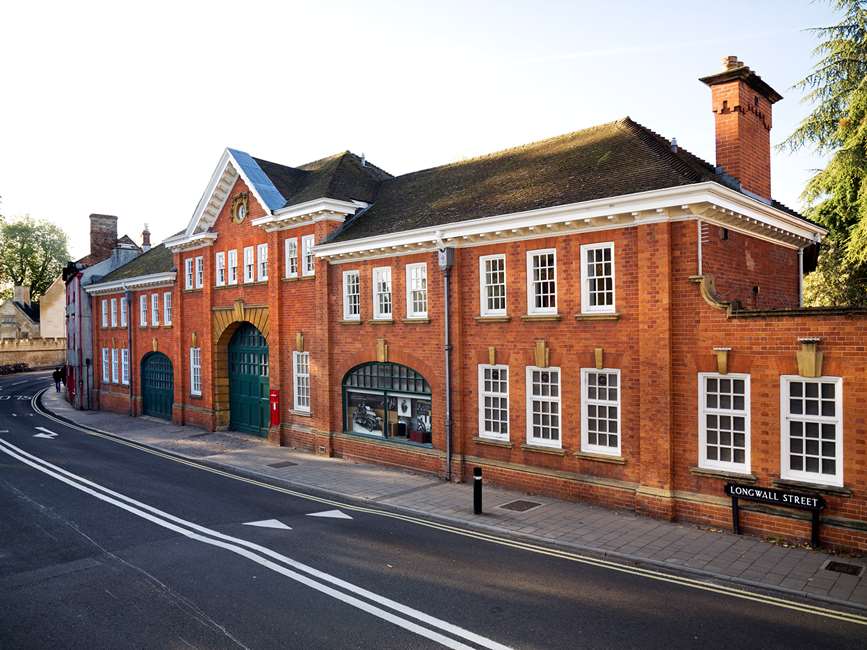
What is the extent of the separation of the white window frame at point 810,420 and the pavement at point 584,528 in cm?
132

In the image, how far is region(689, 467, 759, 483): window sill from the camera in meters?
12.3

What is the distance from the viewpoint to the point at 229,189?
2597cm

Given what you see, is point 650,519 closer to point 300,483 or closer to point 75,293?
Result: point 300,483

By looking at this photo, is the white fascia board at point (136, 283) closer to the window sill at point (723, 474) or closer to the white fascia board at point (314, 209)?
the white fascia board at point (314, 209)

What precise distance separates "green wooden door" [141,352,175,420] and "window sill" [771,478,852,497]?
27.7 metres

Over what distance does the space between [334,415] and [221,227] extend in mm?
10635

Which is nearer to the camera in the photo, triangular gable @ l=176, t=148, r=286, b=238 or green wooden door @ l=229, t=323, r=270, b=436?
triangular gable @ l=176, t=148, r=286, b=238

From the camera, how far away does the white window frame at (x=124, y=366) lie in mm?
35416

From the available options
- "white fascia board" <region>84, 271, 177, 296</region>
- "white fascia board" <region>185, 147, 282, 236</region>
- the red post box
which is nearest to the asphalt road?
the red post box

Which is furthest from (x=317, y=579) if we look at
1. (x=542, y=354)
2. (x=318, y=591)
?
(x=542, y=354)

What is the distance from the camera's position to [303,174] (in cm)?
2680

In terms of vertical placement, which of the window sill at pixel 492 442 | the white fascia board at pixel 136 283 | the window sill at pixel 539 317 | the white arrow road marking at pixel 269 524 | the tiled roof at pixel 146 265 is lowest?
the white arrow road marking at pixel 269 524

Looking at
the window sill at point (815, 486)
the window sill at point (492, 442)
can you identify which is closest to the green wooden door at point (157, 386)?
the window sill at point (492, 442)

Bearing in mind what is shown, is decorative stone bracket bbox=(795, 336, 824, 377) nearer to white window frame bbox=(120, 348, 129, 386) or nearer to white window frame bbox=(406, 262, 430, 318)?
white window frame bbox=(406, 262, 430, 318)
